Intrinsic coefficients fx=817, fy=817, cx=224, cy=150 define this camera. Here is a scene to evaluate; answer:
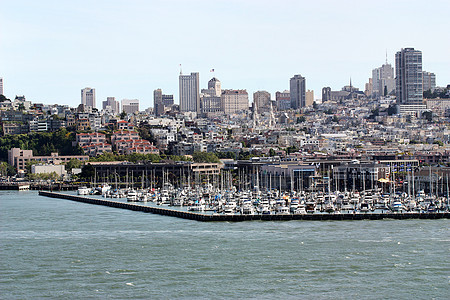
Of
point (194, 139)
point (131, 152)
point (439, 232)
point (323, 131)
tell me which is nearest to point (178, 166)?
point (131, 152)

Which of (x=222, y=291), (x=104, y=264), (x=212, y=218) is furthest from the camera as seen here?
(x=212, y=218)

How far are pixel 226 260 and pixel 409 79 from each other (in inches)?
4991

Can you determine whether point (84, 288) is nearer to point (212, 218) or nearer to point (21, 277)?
point (21, 277)

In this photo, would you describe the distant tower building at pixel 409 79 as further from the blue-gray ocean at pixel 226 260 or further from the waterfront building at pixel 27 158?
the blue-gray ocean at pixel 226 260

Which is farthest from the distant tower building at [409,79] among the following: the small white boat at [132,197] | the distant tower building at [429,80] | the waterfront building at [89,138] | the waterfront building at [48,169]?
the small white boat at [132,197]

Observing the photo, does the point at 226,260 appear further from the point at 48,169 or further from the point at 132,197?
the point at 48,169

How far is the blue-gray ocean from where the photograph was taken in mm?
26578

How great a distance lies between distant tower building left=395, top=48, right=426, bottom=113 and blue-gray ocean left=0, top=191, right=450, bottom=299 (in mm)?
110277

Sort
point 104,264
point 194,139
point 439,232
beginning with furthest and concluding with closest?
point 194,139 < point 439,232 < point 104,264

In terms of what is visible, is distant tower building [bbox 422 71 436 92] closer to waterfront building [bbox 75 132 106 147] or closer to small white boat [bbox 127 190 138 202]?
waterfront building [bbox 75 132 106 147]

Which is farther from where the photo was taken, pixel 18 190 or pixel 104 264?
pixel 18 190

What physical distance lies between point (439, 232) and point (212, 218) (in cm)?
1261

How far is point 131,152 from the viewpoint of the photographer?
349ft

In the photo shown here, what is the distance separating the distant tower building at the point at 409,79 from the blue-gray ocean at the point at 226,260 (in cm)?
11028
